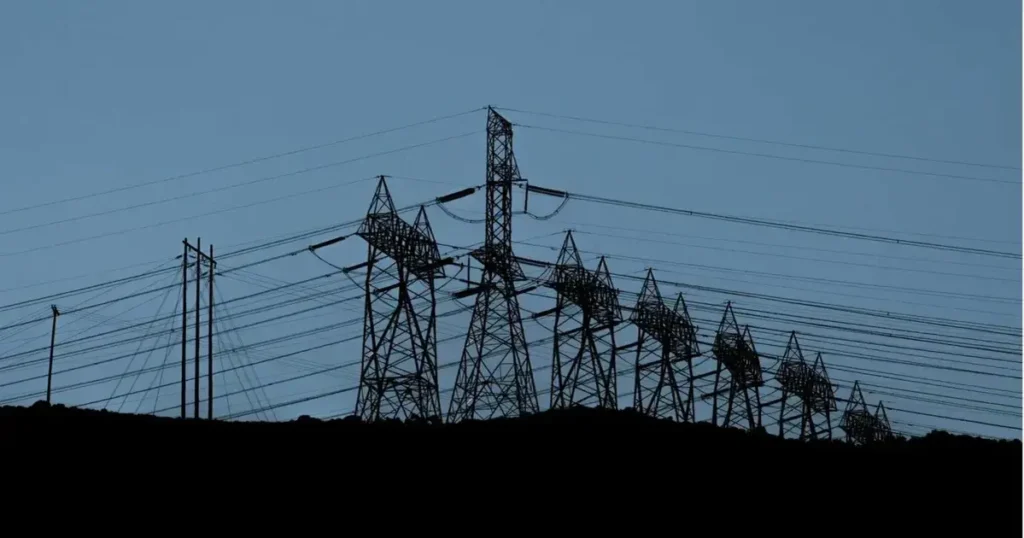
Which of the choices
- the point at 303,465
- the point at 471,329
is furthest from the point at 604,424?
the point at 471,329

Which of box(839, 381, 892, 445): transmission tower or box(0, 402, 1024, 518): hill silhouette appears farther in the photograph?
box(839, 381, 892, 445): transmission tower

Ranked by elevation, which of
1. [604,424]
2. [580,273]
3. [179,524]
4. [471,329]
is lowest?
[179,524]

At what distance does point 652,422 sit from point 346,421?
7.52 m

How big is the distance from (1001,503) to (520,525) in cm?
1089

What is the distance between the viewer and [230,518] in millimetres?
23094

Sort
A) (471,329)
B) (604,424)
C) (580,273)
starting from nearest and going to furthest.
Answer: (604,424) → (471,329) → (580,273)

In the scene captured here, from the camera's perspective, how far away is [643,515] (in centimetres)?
2431

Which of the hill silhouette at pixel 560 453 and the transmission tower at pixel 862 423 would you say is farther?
the transmission tower at pixel 862 423

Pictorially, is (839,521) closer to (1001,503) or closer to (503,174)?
(1001,503)

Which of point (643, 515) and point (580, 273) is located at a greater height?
point (580, 273)

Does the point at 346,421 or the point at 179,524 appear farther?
the point at 346,421

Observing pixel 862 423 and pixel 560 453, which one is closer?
pixel 560 453

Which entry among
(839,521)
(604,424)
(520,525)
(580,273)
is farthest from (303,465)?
(580,273)

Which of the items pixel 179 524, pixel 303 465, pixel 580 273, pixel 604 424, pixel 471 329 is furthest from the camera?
pixel 580 273
